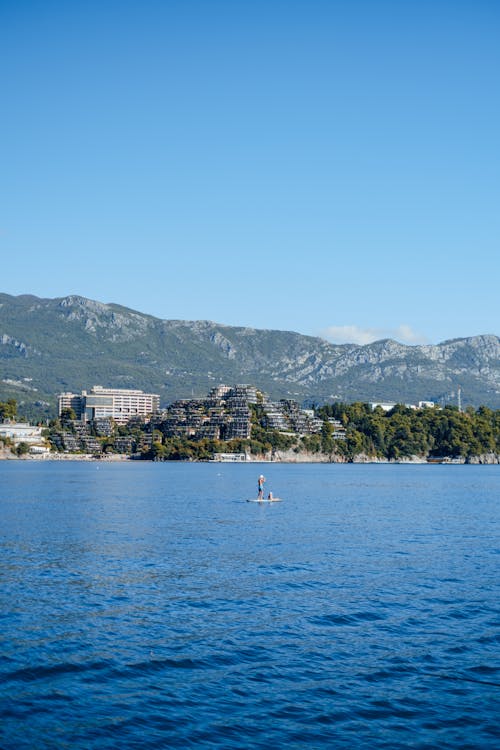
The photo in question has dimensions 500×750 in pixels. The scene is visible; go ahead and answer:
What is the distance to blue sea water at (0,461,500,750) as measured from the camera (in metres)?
24.7

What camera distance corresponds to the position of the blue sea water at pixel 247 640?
24.7m

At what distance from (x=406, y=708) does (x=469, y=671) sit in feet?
14.1

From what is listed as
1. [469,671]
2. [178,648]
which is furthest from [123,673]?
[469,671]

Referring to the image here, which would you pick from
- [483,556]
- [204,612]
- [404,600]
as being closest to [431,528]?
[483,556]

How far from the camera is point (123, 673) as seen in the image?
29047 millimetres

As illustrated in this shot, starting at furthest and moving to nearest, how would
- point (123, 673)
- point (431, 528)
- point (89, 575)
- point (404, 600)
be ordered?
point (431, 528)
point (89, 575)
point (404, 600)
point (123, 673)

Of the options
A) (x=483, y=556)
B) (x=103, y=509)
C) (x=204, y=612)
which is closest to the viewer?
(x=204, y=612)

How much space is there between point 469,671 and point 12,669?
15.5 m

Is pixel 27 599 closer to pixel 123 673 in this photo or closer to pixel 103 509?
pixel 123 673

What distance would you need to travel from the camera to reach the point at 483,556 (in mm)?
55625

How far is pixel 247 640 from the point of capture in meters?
33.0

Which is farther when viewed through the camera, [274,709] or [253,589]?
[253,589]

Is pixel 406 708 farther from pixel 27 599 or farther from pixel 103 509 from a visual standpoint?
pixel 103 509

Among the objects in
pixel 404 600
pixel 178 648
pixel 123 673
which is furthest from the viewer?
pixel 404 600
